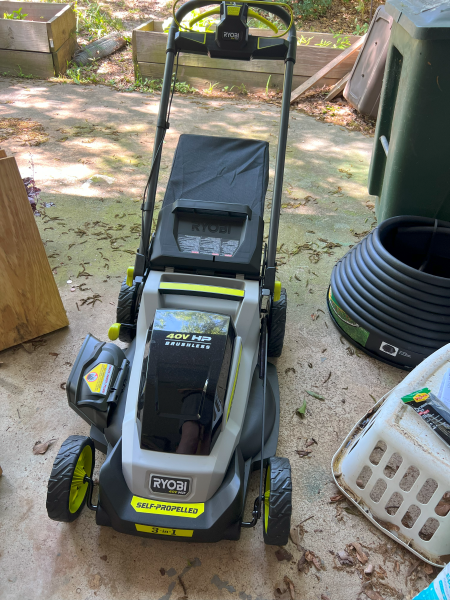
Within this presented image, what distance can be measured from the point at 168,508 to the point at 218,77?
5.33m

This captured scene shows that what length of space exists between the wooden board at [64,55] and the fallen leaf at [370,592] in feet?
19.4

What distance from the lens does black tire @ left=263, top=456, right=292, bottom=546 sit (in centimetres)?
144

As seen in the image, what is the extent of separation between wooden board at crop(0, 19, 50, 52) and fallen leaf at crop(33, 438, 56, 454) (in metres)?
5.01

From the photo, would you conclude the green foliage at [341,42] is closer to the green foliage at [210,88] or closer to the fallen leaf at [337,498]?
the green foliage at [210,88]

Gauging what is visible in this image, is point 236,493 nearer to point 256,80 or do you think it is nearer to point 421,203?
point 421,203

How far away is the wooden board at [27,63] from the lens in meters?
5.47

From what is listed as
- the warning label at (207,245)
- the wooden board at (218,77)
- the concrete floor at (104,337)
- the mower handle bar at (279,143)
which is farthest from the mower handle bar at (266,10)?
the wooden board at (218,77)

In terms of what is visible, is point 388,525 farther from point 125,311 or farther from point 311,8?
point 311,8

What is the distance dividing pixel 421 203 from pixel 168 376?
1829 mm

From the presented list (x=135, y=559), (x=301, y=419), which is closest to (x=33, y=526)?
(x=135, y=559)

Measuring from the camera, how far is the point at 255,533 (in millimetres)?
1649

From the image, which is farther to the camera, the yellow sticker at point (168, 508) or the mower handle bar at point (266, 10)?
the mower handle bar at point (266, 10)

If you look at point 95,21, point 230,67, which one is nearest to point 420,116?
point 230,67

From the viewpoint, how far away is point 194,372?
1.44 metres
